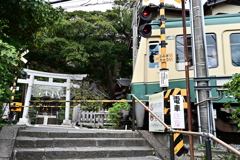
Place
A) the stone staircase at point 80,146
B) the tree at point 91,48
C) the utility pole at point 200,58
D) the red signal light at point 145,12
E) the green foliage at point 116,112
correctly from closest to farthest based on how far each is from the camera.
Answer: the stone staircase at point 80,146 → the utility pole at point 200,58 → the red signal light at point 145,12 → the green foliage at point 116,112 → the tree at point 91,48

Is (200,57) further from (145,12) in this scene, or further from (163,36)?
(145,12)

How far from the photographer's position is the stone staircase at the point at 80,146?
396 centimetres

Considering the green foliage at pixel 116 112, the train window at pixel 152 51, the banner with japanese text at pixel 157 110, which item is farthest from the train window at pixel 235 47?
the green foliage at pixel 116 112

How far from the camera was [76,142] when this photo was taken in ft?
14.8

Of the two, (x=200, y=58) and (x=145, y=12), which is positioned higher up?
(x=145, y=12)

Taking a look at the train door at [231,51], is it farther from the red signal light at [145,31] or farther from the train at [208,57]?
the red signal light at [145,31]

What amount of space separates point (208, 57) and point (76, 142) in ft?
15.0

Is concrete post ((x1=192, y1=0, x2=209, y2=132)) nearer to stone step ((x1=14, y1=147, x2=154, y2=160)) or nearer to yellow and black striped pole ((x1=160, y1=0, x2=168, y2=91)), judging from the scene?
yellow and black striped pole ((x1=160, y1=0, x2=168, y2=91))

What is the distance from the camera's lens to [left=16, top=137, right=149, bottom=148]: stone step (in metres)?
4.18

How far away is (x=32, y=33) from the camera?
471 cm

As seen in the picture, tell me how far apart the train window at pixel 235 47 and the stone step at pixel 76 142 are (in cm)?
367

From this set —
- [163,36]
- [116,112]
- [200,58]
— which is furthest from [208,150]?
[116,112]

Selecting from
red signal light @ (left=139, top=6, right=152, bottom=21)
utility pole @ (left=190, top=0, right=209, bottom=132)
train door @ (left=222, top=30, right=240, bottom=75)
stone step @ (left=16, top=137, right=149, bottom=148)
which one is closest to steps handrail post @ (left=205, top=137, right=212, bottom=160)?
utility pole @ (left=190, top=0, right=209, bottom=132)

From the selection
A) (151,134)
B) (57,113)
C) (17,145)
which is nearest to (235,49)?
(151,134)
